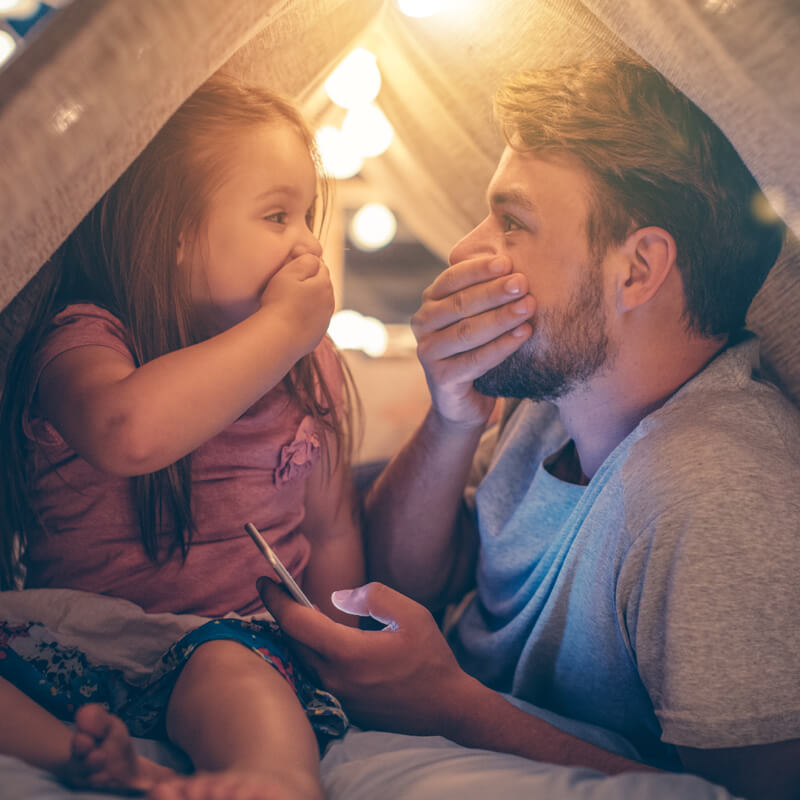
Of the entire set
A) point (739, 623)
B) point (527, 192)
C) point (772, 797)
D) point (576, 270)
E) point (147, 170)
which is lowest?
point (772, 797)

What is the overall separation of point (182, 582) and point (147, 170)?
0.44 metres

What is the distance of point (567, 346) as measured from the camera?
2.61 ft

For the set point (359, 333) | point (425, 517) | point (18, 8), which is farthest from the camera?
point (359, 333)

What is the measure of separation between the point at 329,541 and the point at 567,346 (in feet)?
1.39

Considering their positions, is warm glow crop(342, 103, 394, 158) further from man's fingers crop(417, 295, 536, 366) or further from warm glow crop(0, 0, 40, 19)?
warm glow crop(0, 0, 40, 19)

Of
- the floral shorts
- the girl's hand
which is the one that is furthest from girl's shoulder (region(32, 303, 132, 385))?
the floral shorts

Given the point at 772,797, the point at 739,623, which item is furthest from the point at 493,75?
the point at 772,797

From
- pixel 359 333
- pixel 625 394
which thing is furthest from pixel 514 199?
pixel 359 333

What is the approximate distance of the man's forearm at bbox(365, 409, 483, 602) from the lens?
3.20 feet

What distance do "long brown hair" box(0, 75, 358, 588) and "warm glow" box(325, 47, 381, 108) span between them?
33 centimetres

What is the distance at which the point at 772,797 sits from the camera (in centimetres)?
56

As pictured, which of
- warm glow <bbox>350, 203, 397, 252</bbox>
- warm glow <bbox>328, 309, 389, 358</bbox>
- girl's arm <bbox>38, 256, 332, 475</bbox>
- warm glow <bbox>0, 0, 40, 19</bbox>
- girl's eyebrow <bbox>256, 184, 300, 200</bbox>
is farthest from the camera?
warm glow <bbox>328, 309, 389, 358</bbox>

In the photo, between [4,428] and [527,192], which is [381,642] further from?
[527,192]

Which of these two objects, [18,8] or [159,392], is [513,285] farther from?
[18,8]
